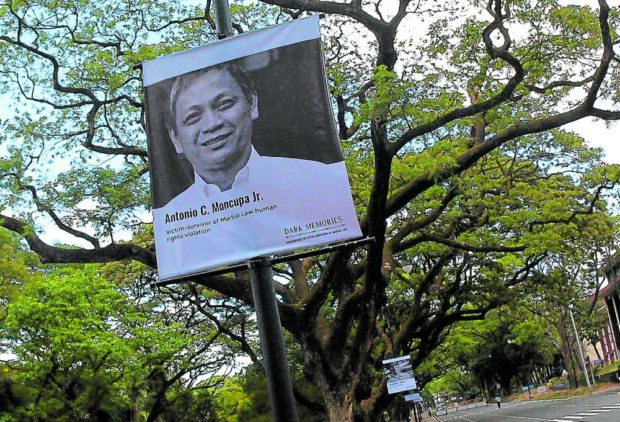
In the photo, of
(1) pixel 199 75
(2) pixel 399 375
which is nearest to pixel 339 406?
(2) pixel 399 375

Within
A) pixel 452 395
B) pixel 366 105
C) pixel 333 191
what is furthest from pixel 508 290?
pixel 452 395

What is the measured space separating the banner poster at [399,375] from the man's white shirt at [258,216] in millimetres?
10607

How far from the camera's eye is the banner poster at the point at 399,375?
49.4 ft

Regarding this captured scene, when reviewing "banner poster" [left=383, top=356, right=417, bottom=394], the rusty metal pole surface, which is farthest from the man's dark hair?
"banner poster" [left=383, top=356, right=417, bottom=394]

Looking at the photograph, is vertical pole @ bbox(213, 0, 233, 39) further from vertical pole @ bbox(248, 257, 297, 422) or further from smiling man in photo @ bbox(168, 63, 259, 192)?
vertical pole @ bbox(248, 257, 297, 422)

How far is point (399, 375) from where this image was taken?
1516cm

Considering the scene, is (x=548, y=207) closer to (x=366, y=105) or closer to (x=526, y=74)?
(x=526, y=74)

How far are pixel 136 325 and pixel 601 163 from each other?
1356cm

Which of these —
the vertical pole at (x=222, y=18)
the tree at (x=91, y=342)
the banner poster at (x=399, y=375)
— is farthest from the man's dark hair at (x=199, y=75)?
the tree at (x=91, y=342)

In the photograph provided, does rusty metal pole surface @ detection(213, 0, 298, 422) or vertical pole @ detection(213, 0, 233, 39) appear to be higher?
vertical pole @ detection(213, 0, 233, 39)

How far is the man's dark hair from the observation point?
5418 millimetres

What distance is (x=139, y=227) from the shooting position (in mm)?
15180

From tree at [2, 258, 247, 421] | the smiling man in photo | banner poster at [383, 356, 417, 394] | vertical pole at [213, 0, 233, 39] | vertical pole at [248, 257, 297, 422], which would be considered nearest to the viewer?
vertical pole at [248, 257, 297, 422]

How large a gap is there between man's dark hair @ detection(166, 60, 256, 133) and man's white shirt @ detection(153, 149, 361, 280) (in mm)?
535
